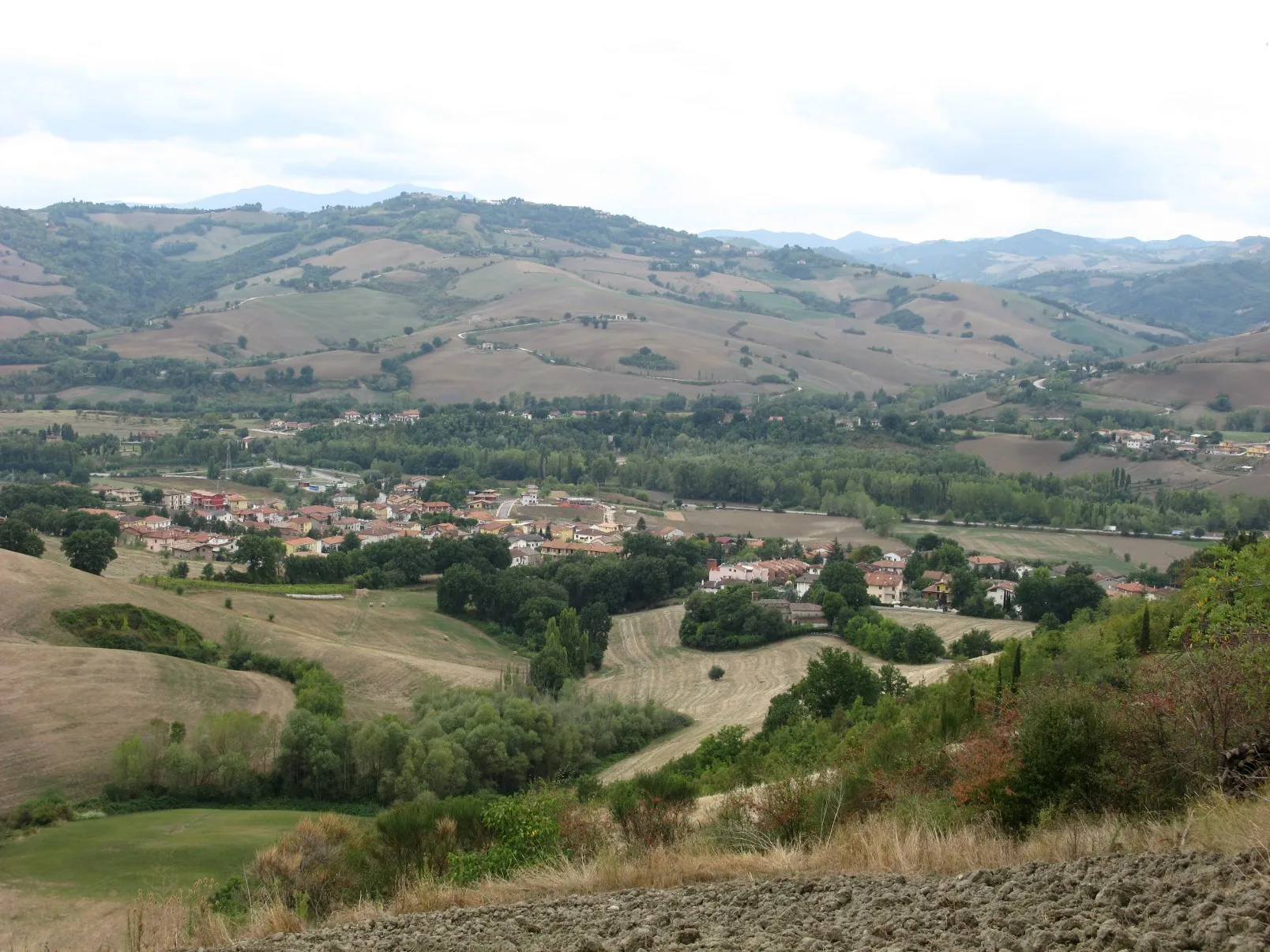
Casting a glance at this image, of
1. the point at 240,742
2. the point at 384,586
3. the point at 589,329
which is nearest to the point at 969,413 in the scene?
the point at 589,329

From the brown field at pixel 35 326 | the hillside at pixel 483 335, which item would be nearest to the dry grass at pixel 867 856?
the hillside at pixel 483 335

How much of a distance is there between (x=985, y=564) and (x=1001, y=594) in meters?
6.99

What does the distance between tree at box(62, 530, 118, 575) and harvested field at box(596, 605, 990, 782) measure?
61.1 ft

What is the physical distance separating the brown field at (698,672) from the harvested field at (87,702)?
1053 cm

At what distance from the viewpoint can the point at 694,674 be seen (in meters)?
40.3

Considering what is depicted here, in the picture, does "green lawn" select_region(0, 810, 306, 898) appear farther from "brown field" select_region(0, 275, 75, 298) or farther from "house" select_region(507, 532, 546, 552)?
"brown field" select_region(0, 275, 75, 298)

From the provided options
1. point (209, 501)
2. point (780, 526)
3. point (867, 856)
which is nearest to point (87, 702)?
point (867, 856)

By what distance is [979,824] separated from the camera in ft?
34.6

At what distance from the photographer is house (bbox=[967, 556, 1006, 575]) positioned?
5469 cm

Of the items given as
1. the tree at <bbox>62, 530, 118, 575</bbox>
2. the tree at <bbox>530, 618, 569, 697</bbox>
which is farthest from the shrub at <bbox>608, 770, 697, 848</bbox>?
the tree at <bbox>62, 530, 118, 575</bbox>

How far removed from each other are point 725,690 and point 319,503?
143 ft

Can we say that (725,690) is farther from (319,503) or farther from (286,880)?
(319,503)

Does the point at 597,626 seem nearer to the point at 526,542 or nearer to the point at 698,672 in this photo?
the point at 698,672

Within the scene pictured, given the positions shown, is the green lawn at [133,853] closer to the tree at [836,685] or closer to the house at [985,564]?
the tree at [836,685]
